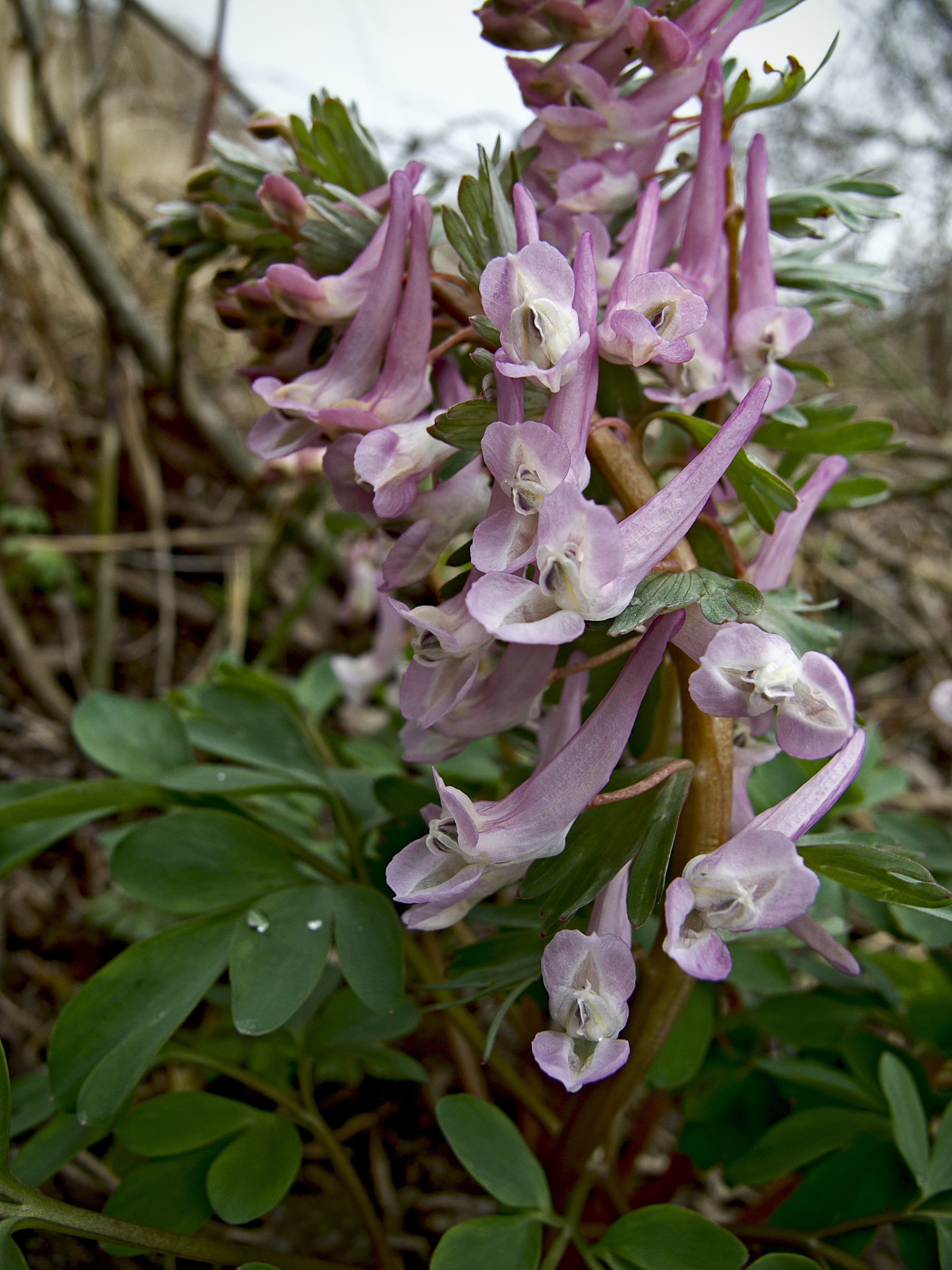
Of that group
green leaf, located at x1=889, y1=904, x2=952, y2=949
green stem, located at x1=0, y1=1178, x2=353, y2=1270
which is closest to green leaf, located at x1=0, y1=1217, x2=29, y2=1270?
green stem, located at x1=0, y1=1178, x2=353, y2=1270

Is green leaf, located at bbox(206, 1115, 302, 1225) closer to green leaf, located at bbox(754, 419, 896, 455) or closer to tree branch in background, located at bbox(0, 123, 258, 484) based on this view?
green leaf, located at bbox(754, 419, 896, 455)

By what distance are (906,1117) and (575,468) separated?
752 millimetres

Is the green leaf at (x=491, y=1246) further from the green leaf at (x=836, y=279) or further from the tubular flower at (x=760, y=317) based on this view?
the green leaf at (x=836, y=279)

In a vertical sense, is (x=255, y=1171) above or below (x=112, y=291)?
below

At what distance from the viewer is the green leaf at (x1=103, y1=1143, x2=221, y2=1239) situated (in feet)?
2.60

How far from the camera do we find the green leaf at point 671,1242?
2.24 ft

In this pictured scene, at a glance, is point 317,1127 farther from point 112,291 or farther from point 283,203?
point 112,291

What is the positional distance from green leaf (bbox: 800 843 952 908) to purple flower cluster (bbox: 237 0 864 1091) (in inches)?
2.0

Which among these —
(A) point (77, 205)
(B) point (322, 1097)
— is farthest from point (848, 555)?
(A) point (77, 205)

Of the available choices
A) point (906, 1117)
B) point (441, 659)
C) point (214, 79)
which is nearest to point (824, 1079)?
point (906, 1117)

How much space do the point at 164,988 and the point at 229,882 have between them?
0.41 ft

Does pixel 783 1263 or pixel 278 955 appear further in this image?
pixel 278 955

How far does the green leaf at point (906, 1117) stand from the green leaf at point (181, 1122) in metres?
0.66

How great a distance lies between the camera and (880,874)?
61 cm
